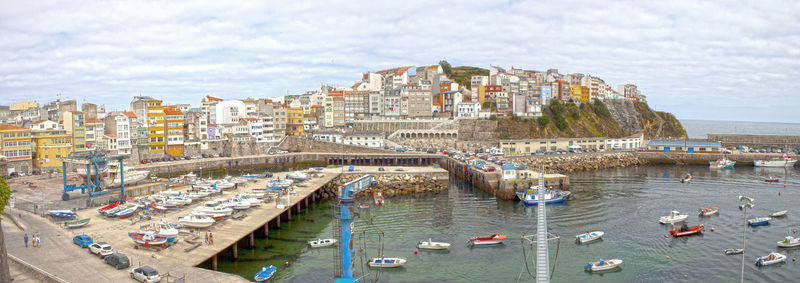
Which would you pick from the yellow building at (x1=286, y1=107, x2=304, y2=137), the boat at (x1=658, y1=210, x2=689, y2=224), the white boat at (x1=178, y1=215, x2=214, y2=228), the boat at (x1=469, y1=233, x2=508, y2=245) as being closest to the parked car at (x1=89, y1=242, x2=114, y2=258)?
the white boat at (x1=178, y1=215, x2=214, y2=228)

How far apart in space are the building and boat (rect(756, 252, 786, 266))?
61534 millimetres

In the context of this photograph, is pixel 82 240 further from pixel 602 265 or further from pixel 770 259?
pixel 770 259

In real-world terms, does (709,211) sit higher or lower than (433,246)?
higher

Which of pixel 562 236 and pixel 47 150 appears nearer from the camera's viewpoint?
pixel 562 236

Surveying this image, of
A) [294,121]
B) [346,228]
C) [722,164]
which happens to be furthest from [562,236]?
[294,121]

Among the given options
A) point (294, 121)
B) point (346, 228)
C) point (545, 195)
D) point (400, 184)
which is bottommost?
point (545, 195)

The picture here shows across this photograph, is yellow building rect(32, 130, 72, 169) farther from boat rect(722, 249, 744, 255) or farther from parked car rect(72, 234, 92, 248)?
boat rect(722, 249, 744, 255)

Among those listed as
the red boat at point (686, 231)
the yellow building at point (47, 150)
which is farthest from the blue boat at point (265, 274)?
the yellow building at point (47, 150)

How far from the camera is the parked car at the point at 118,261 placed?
20.1 metres

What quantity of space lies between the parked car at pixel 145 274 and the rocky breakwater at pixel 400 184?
25.9 meters

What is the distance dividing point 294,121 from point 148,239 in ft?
202

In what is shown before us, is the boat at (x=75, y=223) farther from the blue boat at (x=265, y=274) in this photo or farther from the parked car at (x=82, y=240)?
the blue boat at (x=265, y=274)

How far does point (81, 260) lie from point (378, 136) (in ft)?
177

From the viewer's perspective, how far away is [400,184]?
46.2 m
